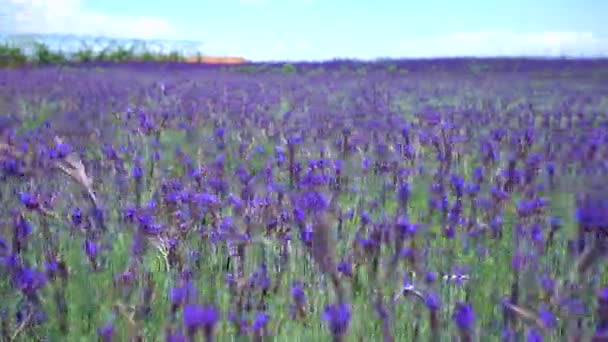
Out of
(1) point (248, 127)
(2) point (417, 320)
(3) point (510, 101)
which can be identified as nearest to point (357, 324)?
(2) point (417, 320)

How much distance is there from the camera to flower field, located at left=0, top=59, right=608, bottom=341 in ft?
6.17

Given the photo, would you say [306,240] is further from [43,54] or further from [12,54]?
[43,54]

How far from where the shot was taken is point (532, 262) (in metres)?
2.30

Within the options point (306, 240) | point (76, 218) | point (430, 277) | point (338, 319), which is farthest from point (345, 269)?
point (76, 218)

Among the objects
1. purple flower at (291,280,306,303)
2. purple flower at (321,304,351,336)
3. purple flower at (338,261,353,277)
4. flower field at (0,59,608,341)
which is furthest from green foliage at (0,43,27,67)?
purple flower at (321,304,351,336)

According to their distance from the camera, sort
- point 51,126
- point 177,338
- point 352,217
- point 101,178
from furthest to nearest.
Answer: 1. point 51,126
2. point 101,178
3. point 352,217
4. point 177,338

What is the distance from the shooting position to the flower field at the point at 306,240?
1881 mm

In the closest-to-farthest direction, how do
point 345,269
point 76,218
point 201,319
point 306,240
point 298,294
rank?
point 201,319
point 298,294
point 345,269
point 306,240
point 76,218

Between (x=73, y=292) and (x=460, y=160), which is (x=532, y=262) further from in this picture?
(x=460, y=160)

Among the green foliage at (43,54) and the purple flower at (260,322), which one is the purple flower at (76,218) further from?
the green foliage at (43,54)

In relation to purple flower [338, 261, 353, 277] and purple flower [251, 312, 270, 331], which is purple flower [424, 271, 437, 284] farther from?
purple flower [251, 312, 270, 331]

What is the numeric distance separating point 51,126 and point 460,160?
10.3 ft

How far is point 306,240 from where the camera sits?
229cm

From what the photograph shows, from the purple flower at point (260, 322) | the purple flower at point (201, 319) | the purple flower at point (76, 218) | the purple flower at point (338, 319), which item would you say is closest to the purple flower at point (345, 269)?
the purple flower at point (260, 322)
